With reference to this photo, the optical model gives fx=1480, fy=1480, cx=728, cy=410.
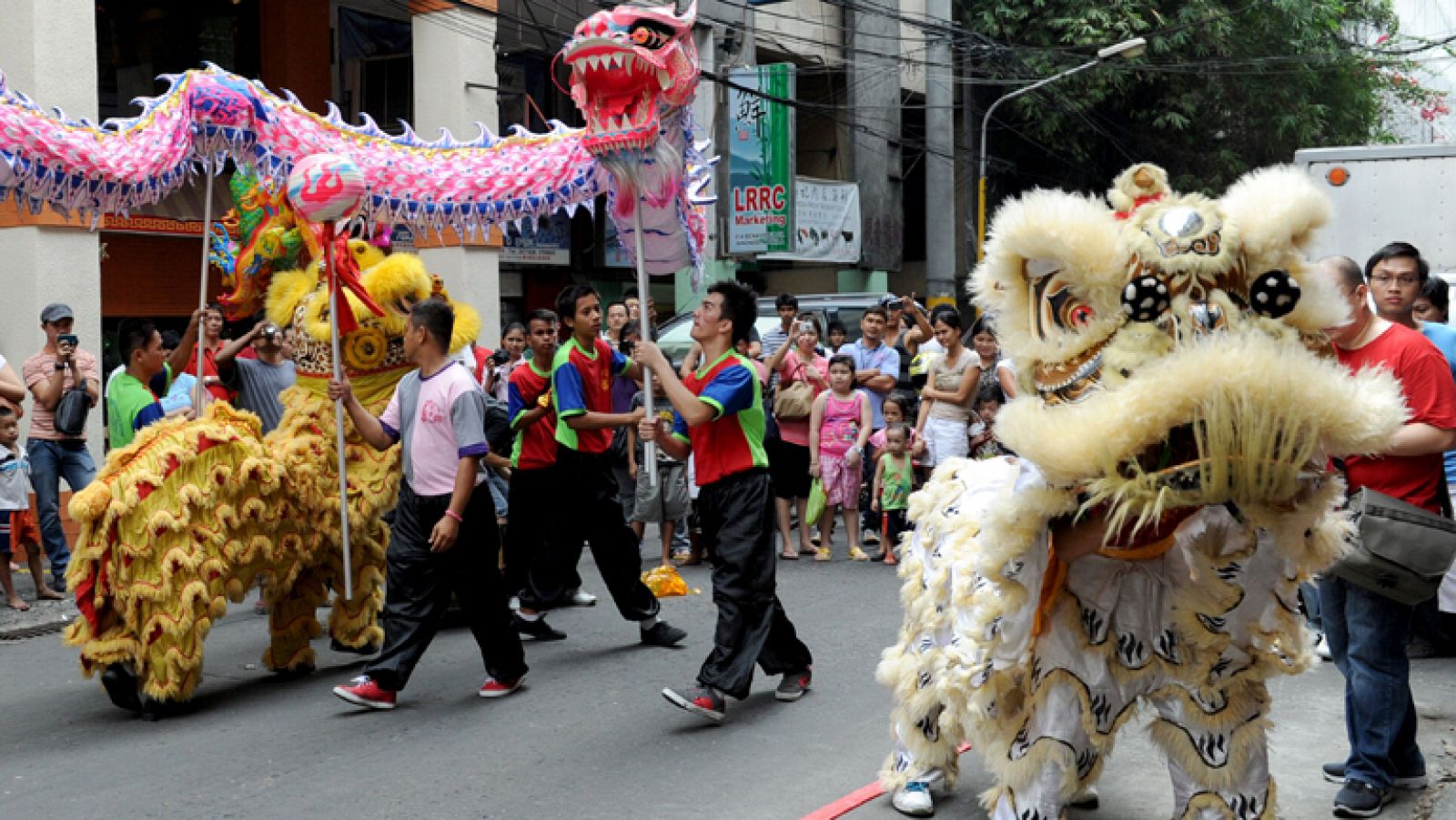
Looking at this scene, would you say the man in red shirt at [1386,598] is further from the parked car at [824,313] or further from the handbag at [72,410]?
the parked car at [824,313]

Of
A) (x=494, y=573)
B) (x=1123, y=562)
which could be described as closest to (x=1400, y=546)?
(x=1123, y=562)

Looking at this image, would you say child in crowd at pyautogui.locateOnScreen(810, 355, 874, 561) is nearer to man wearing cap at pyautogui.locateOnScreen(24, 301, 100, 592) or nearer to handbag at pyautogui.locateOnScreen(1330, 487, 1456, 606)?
man wearing cap at pyautogui.locateOnScreen(24, 301, 100, 592)

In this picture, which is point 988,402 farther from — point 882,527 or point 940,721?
point 940,721

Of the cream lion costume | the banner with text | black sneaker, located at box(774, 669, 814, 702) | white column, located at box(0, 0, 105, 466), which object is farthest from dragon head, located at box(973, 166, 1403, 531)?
the banner with text

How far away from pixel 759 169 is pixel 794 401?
37.3 ft

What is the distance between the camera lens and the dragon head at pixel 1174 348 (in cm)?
333

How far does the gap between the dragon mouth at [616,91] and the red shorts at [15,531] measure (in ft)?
15.5

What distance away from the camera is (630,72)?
722 cm

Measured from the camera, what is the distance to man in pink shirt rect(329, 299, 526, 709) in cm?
654

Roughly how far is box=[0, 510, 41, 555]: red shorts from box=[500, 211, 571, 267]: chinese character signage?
10455 millimetres

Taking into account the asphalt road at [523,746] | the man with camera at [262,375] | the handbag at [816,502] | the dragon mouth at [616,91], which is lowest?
the asphalt road at [523,746]

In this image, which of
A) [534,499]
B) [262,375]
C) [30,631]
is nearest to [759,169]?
[262,375]

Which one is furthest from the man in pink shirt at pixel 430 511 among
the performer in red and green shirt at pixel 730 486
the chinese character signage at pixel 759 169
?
the chinese character signage at pixel 759 169

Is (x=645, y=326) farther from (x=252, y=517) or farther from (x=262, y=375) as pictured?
(x=262, y=375)
